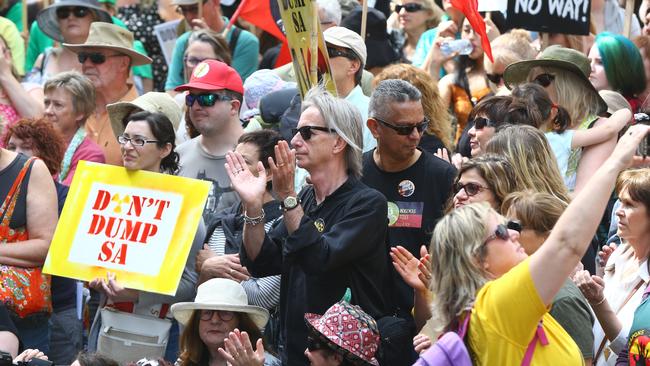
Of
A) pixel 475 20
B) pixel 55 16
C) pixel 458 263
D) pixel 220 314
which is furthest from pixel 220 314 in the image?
pixel 55 16

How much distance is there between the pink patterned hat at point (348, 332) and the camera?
5684mm

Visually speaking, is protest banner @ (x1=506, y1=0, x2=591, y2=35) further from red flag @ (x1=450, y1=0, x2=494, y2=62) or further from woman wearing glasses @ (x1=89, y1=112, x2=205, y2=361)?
woman wearing glasses @ (x1=89, y1=112, x2=205, y2=361)

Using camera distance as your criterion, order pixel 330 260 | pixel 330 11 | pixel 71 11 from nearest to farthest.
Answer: pixel 330 260
pixel 330 11
pixel 71 11

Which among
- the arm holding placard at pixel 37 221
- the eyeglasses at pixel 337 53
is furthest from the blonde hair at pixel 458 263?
the eyeglasses at pixel 337 53

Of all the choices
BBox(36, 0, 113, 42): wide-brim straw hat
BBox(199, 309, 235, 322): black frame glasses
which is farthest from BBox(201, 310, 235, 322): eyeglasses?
BBox(36, 0, 113, 42): wide-brim straw hat

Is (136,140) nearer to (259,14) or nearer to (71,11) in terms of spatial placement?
(259,14)

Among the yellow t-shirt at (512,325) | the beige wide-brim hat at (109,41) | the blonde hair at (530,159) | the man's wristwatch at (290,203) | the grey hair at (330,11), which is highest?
the yellow t-shirt at (512,325)

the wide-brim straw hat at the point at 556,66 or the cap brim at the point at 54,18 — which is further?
the cap brim at the point at 54,18

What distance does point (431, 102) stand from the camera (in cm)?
804

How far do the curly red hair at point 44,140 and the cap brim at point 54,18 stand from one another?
2688mm

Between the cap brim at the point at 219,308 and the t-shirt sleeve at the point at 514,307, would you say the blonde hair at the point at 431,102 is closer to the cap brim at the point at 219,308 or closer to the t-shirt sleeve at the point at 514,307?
the cap brim at the point at 219,308

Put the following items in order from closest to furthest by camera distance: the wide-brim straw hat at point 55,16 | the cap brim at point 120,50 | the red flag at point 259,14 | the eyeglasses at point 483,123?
the eyeglasses at point 483,123, the cap brim at point 120,50, the red flag at point 259,14, the wide-brim straw hat at point 55,16

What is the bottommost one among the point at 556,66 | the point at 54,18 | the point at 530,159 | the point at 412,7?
the point at 412,7

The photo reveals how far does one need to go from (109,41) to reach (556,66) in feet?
11.9
